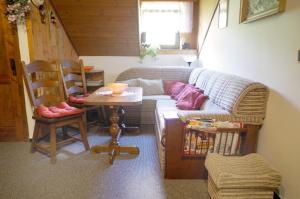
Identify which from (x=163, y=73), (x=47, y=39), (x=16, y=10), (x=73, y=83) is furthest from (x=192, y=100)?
(x=16, y=10)

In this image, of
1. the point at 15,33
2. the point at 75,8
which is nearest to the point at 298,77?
the point at 15,33

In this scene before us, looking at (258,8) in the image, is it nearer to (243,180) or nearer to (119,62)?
(243,180)

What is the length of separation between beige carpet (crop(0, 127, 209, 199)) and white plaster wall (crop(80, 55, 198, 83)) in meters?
2.03

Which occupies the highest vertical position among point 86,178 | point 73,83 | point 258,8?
point 258,8

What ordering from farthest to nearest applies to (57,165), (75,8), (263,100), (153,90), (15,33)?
1. (153,90)
2. (75,8)
3. (15,33)
4. (57,165)
5. (263,100)

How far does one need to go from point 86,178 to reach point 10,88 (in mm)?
1609

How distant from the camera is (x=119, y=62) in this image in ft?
14.1

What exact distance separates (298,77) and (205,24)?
253cm

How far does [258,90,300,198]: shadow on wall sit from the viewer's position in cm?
153

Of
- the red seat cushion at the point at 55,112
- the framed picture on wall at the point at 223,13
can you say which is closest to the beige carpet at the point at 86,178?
the red seat cushion at the point at 55,112

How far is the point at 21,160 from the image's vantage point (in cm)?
239

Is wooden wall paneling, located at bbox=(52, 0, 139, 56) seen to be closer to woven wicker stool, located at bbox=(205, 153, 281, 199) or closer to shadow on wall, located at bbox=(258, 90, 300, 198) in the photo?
shadow on wall, located at bbox=(258, 90, 300, 198)

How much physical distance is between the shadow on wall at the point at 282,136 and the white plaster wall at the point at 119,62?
2.68 m

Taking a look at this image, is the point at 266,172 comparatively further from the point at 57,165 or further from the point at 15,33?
the point at 15,33
